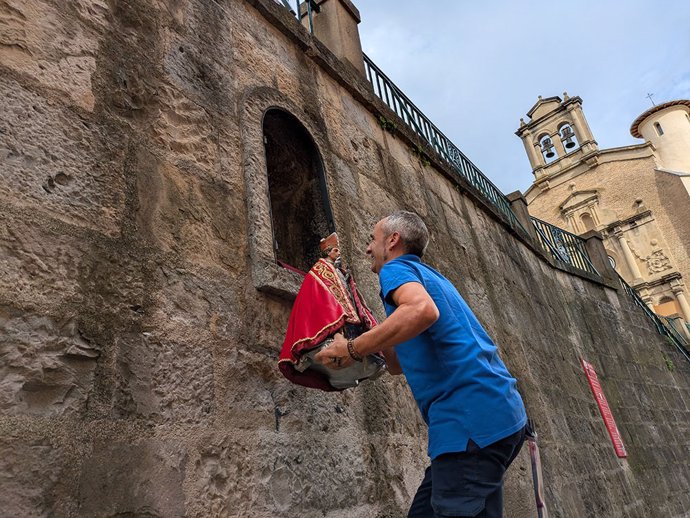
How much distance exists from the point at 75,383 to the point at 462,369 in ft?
3.91

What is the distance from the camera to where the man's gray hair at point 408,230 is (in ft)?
6.58

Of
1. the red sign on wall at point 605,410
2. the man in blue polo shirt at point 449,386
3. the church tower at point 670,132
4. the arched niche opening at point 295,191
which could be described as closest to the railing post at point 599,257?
the red sign on wall at point 605,410

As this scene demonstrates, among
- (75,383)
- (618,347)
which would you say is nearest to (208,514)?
(75,383)

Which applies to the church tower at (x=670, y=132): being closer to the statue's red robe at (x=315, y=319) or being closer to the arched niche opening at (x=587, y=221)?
the arched niche opening at (x=587, y=221)

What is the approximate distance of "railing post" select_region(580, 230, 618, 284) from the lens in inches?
395

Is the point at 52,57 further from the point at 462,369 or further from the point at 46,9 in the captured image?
the point at 462,369

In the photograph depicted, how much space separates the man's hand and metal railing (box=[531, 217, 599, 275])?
303 inches

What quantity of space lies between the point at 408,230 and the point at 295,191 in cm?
161

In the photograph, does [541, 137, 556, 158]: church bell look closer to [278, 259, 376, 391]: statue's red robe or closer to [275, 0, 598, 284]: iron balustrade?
[275, 0, 598, 284]: iron balustrade

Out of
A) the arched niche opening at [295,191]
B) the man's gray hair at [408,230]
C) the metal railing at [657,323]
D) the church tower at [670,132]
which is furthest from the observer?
the church tower at [670,132]

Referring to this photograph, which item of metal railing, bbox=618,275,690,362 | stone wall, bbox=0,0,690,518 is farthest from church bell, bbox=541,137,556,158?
stone wall, bbox=0,0,690,518

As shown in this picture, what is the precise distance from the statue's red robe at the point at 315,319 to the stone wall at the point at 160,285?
0.94ft

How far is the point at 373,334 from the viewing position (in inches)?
63.3

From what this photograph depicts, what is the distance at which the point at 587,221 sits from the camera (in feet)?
102
